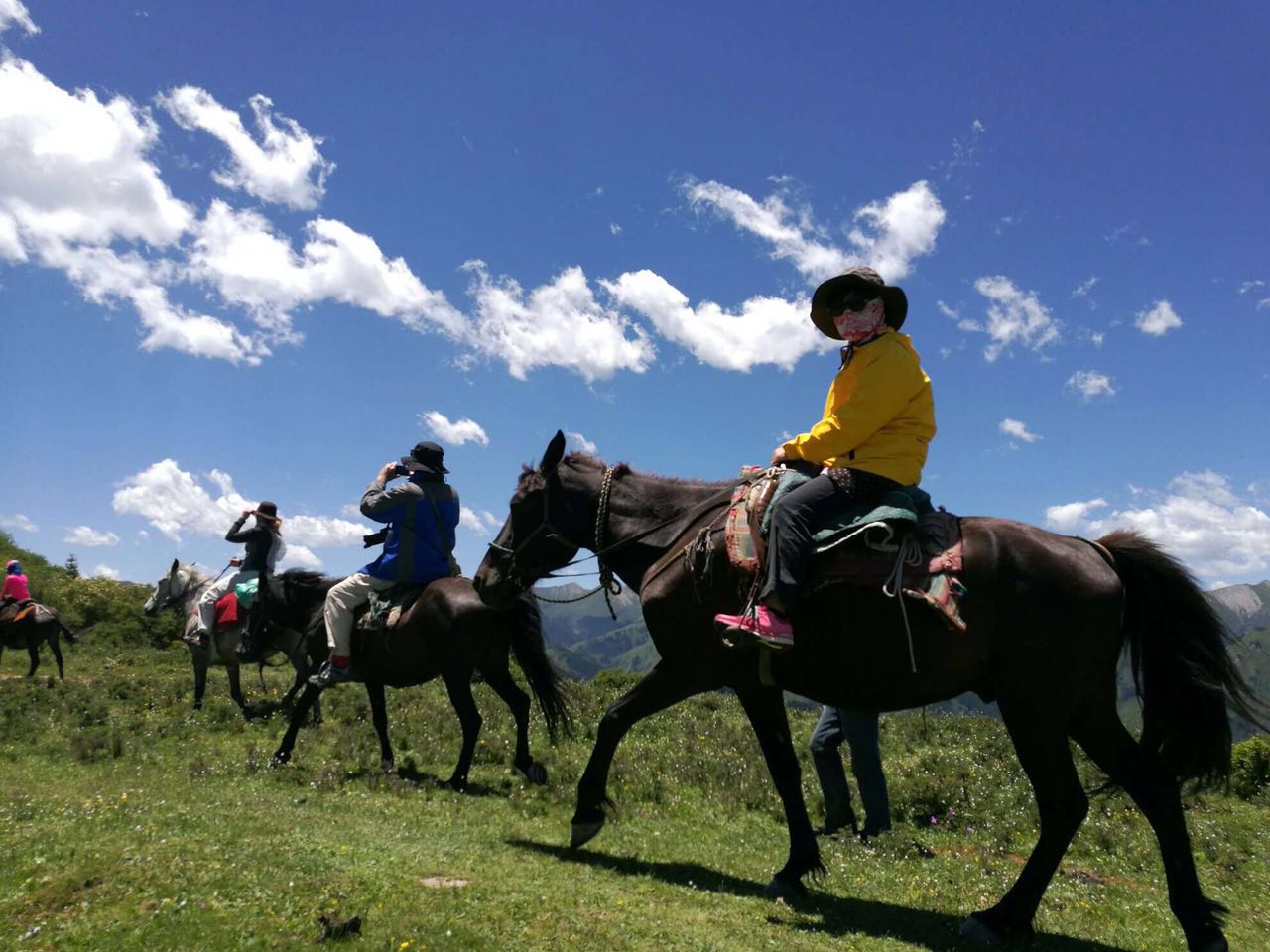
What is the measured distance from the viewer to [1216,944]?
4914 millimetres

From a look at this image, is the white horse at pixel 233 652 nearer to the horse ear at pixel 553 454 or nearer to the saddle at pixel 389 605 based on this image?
the saddle at pixel 389 605

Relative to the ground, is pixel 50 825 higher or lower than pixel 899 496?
lower

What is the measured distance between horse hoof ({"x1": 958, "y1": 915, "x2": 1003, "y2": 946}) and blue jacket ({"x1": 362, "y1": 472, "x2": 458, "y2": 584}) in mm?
7377

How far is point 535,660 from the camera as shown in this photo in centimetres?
1011

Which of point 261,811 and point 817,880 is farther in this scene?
point 261,811

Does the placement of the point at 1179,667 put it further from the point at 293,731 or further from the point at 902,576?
the point at 293,731

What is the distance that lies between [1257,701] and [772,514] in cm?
345

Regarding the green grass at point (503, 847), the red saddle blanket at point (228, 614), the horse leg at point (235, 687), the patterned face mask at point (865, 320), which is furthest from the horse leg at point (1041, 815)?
the red saddle blanket at point (228, 614)

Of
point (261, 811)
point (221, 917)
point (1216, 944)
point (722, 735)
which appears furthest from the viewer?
point (722, 735)

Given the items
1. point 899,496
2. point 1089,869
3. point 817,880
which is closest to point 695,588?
point 899,496

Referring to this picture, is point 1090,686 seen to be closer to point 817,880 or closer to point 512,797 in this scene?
point 817,880

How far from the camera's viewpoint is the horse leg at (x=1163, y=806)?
195 inches

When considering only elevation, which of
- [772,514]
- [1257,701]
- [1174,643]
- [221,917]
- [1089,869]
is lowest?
[1089,869]

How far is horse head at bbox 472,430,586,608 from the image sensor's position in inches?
293
